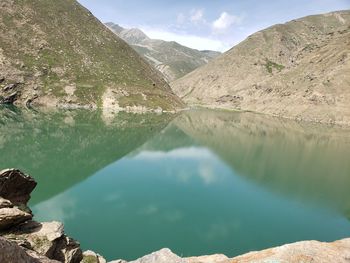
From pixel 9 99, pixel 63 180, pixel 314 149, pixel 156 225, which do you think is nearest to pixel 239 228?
pixel 156 225

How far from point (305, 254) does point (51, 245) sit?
1113 centimetres

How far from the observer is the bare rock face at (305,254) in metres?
14.6

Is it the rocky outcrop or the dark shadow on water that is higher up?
the rocky outcrop

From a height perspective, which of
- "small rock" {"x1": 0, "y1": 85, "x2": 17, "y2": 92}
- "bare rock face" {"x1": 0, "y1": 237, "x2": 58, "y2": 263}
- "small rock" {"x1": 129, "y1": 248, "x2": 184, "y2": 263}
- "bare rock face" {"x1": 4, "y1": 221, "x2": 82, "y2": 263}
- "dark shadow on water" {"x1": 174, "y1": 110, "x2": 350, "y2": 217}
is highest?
"small rock" {"x1": 0, "y1": 85, "x2": 17, "y2": 92}

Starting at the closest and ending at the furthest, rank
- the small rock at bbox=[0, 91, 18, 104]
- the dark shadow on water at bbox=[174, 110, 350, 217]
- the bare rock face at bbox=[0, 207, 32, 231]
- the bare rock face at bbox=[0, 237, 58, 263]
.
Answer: the bare rock face at bbox=[0, 237, 58, 263]
the bare rock face at bbox=[0, 207, 32, 231]
the dark shadow on water at bbox=[174, 110, 350, 217]
the small rock at bbox=[0, 91, 18, 104]

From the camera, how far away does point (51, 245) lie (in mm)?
17797

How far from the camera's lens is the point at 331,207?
64.0 m

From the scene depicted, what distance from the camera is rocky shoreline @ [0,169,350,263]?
1483 cm

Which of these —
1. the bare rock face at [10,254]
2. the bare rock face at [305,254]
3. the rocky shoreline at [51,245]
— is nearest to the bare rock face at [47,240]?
the rocky shoreline at [51,245]

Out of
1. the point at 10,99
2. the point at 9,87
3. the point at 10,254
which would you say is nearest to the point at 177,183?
the point at 10,254

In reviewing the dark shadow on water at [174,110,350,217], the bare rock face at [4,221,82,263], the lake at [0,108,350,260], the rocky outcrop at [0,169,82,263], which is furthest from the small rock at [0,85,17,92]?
the bare rock face at [4,221,82,263]

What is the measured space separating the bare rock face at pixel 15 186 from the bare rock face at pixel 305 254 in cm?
1249

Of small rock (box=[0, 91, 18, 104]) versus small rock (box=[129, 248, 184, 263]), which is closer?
small rock (box=[129, 248, 184, 263])

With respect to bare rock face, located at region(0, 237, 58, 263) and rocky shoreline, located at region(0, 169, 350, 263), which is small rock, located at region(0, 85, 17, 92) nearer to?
rocky shoreline, located at region(0, 169, 350, 263)
